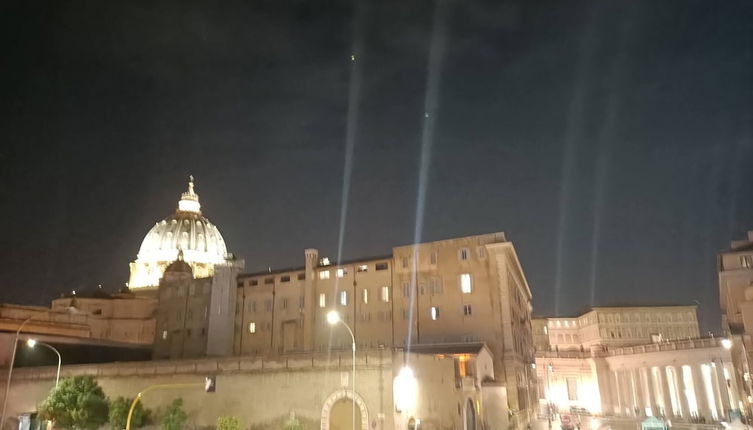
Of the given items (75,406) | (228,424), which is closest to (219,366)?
(228,424)

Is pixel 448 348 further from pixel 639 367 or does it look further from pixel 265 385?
pixel 639 367

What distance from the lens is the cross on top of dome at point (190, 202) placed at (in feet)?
447

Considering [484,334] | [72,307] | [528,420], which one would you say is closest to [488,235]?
[484,334]

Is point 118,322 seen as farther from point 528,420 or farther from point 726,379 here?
point 726,379

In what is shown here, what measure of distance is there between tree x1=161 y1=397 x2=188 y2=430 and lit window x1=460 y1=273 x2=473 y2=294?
30.5 meters

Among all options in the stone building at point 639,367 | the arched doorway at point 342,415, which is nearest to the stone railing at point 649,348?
the stone building at point 639,367

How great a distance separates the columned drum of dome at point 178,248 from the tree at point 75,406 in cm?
7239

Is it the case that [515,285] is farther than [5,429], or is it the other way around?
[515,285]

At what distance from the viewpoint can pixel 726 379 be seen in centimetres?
5866

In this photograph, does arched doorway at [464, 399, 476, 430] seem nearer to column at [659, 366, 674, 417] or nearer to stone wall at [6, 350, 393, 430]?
stone wall at [6, 350, 393, 430]

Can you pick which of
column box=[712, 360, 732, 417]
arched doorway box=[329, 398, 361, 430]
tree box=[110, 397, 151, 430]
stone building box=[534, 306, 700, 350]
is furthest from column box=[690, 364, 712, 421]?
tree box=[110, 397, 151, 430]

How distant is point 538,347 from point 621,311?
63.7 feet

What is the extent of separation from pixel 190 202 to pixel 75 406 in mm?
96633

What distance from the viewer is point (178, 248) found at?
121m
